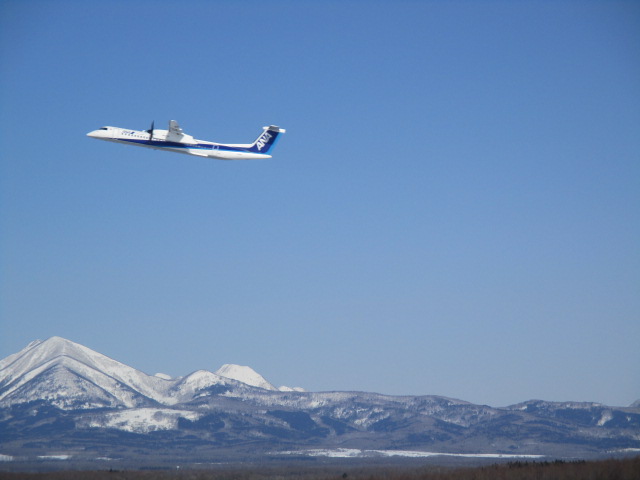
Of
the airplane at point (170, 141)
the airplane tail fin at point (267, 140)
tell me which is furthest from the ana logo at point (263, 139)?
the airplane at point (170, 141)

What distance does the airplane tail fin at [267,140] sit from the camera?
151 metres

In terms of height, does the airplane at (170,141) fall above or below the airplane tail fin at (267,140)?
below

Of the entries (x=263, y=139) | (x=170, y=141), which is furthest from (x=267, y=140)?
(x=170, y=141)

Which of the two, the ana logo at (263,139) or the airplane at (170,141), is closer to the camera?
the airplane at (170,141)

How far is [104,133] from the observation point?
5458 inches

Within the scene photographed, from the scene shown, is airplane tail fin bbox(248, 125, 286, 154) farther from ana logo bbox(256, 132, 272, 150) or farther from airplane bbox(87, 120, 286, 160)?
airplane bbox(87, 120, 286, 160)

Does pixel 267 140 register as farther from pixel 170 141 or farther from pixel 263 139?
pixel 170 141

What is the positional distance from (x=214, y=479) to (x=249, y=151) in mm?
94313

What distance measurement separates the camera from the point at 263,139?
154 metres

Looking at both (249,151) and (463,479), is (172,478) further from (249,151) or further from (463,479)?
(249,151)

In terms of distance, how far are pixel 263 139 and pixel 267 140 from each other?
98 cm

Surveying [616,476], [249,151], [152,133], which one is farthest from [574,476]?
[152,133]

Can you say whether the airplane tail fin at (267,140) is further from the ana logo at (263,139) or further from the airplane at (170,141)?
the airplane at (170,141)

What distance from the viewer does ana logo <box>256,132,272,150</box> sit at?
15210cm
